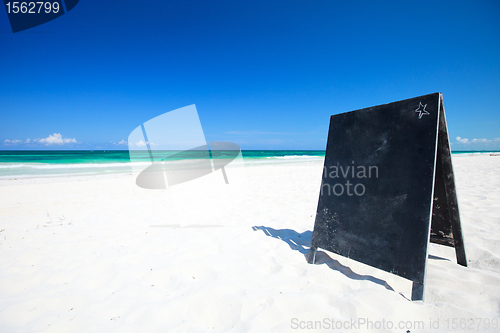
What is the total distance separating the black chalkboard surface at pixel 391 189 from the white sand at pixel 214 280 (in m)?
0.25

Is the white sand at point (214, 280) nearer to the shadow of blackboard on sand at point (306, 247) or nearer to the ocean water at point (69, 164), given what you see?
A: the shadow of blackboard on sand at point (306, 247)

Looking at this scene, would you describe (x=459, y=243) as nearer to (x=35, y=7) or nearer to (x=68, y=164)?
(x=35, y=7)

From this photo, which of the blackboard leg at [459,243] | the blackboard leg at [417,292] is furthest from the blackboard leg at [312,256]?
the blackboard leg at [459,243]

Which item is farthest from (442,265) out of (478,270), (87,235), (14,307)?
(87,235)

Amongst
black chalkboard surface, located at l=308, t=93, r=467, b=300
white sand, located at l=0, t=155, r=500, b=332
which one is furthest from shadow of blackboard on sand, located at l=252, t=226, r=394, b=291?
black chalkboard surface, located at l=308, t=93, r=467, b=300

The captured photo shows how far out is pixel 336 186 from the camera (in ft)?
7.09

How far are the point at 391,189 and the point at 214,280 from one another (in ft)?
5.65

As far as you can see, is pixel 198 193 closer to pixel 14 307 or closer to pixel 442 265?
pixel 14 307

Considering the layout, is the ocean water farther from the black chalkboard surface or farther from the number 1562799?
the black chalkboard surface

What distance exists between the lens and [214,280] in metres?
1.98

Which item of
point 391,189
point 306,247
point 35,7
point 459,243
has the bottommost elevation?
point 306,247

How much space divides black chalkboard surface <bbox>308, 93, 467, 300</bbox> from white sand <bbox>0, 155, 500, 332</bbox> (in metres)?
0.25

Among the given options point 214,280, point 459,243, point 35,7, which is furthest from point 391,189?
point 35,7

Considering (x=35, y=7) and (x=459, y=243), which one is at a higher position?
(x=35, y=7)
